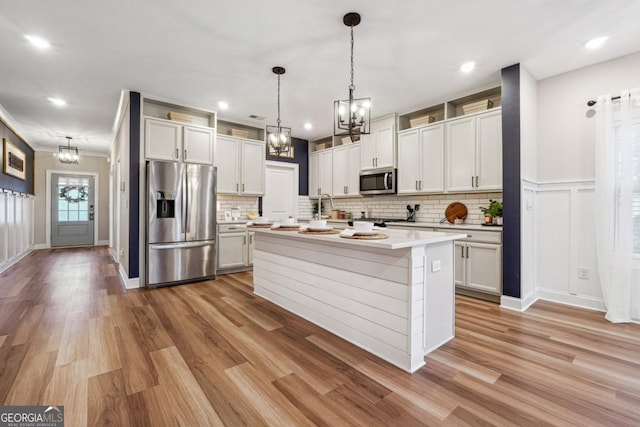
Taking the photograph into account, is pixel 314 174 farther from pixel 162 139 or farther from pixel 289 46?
pixel 289 46

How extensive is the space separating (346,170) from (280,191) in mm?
1510

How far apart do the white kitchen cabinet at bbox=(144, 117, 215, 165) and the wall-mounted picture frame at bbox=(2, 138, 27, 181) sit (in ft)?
10.4

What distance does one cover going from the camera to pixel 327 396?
1.75 meters

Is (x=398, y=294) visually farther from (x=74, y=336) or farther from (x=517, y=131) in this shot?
(x=74, y=336)

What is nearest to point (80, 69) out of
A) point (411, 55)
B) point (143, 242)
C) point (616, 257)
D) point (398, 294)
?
point (143, 242)

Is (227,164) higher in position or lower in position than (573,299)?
higher

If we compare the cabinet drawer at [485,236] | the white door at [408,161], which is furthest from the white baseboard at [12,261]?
the cabinet drawer at [485,236]

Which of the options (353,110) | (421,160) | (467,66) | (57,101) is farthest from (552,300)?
(57,101)

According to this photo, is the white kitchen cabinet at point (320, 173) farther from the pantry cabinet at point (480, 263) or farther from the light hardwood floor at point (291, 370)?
the light hardwood floor at point (291, 370)

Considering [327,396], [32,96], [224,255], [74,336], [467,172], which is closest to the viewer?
[327,396]

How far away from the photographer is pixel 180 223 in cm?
432

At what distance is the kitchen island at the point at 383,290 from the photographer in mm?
2033

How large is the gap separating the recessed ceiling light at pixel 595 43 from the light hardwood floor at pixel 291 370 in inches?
106

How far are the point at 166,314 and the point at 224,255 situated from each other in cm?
186
